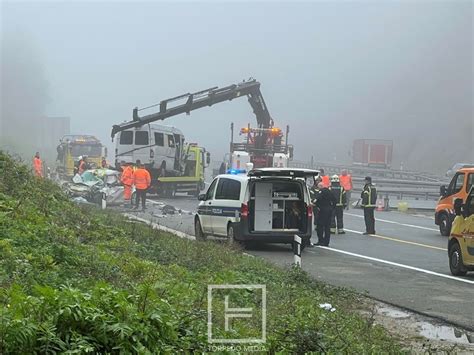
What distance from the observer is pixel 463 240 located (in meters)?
13.0

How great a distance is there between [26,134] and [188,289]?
41.9 m

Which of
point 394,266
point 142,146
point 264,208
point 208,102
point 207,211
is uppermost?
point 208,102

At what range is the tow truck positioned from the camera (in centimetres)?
3381

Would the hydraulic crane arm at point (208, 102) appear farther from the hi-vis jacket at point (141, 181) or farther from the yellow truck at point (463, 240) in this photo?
the yellow truck at point (463, 240)

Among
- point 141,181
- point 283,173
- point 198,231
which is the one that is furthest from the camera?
point 141,181

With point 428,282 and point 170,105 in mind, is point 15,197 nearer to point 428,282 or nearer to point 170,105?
point 428,282

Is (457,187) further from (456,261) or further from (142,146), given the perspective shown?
(142,146)

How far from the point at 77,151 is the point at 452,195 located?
2242cm

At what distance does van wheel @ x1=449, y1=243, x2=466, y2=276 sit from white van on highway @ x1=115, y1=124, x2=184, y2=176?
21769mm

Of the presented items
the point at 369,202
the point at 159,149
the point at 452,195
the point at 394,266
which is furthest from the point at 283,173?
the point at 159,149

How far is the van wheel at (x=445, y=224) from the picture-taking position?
72.1 feet

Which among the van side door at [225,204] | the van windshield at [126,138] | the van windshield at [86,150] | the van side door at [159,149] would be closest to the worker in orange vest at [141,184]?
the van side door at [225,204]

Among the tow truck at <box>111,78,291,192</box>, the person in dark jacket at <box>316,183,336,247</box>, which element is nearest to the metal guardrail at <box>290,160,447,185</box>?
the tow truck at <box>111,78,291,192</box>

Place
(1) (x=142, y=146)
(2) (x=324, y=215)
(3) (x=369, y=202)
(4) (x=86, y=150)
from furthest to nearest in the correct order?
(4) (x=86, y=150)
(1) (x=142, y=146)
(3) (x=369, y=202)
(2) (x=324, y=215)
